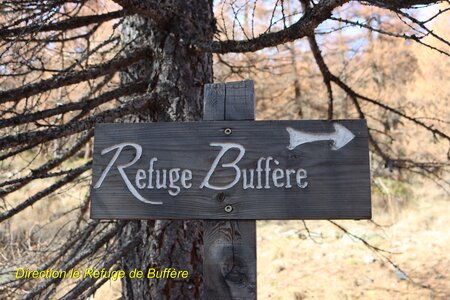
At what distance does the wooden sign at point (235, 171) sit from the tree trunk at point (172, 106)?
2.78ft

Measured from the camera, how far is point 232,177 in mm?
1271

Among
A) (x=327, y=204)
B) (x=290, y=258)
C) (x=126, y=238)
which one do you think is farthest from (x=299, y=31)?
(x=290, y=258)

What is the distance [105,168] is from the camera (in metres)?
1.32

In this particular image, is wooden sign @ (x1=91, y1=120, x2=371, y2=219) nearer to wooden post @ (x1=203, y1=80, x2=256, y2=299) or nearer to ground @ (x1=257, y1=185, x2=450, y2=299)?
wooden post @ (x1=203, y1=80, x2=256, y2=299)

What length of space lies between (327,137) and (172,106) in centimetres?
107

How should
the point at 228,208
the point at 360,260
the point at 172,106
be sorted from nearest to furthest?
the point at 228,208 < the point at 172,106 < the point at 360,260

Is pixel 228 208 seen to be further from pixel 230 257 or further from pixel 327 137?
pixel 327 137

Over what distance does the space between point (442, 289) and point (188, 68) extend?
16.3 feet

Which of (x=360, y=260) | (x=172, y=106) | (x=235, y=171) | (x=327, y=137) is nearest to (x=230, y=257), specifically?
(x=235, y=171)

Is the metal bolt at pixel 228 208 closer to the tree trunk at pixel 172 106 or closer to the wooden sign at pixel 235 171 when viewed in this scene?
the wooden sign at pixel 235 171

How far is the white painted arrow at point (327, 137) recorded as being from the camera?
128 cm

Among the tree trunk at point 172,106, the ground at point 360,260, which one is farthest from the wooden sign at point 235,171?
the ground at point 360,260

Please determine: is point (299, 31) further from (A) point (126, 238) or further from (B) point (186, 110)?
(A) point (126, 238)

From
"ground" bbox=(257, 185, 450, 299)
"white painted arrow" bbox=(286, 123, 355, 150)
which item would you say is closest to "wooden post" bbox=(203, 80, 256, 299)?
"white painted arrow" bbox=(286, 123, 355, 150)
